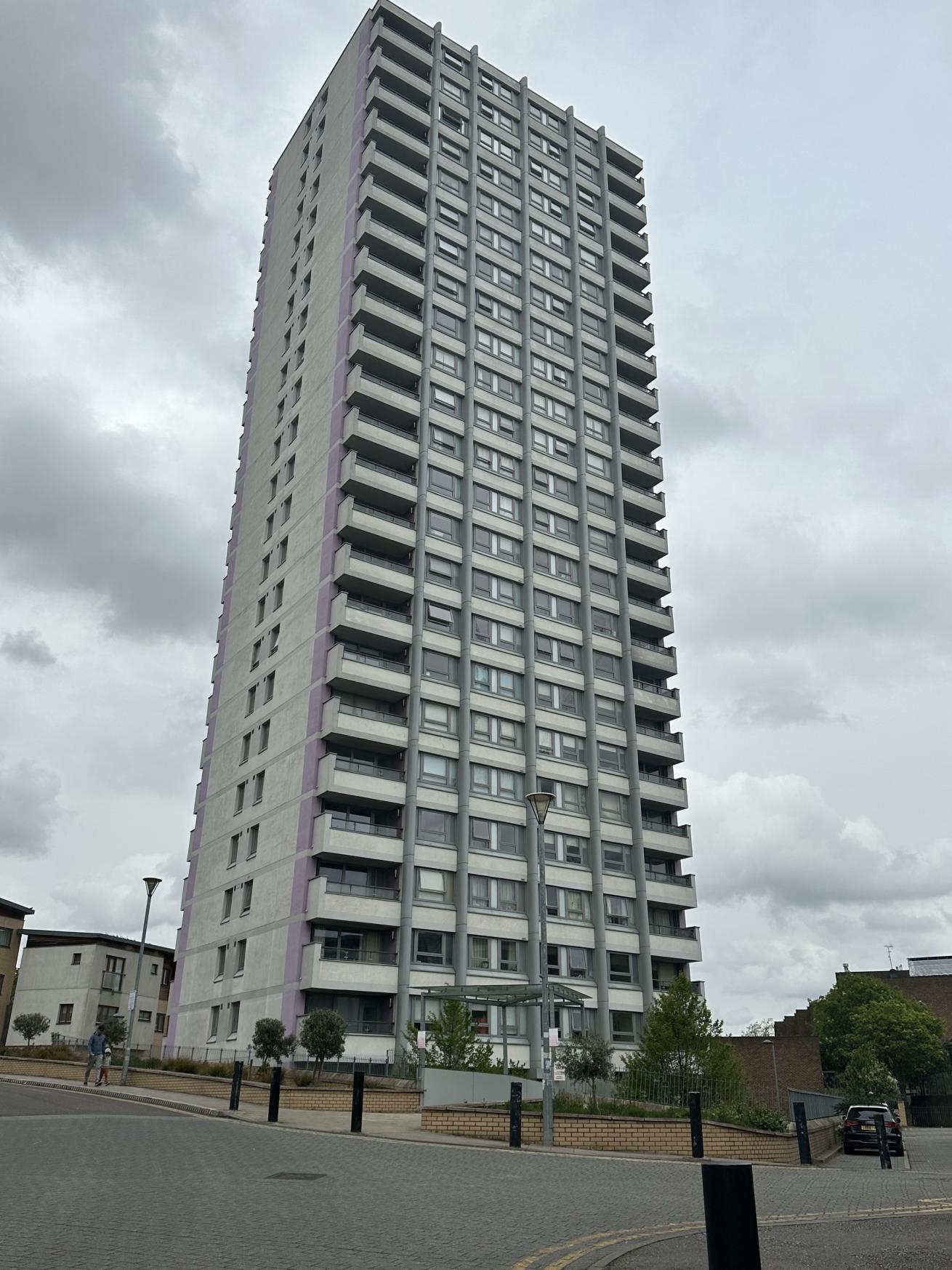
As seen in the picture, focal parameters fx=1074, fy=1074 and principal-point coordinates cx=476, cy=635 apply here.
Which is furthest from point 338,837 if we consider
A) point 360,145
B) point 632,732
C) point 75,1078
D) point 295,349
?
point 360,145

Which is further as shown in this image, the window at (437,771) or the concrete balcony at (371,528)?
the concrete balcony at (371,528)

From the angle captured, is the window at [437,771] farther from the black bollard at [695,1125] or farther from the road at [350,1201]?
the black bollard at [695,1125]

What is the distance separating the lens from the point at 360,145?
65.1 metres

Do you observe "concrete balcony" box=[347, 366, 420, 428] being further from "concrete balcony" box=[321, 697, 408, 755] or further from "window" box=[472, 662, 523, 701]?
"concrete balcony" box=[321, 697, 408, 755]

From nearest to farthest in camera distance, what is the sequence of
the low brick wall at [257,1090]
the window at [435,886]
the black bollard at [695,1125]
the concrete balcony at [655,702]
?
1. the black bollard at [695,1125]
2. the low brick wall at [257,1090]
3. the window at [435,886]
4. the concrete balcony at [655,702]

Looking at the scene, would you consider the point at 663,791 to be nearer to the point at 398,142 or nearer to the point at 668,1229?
the point at 398,142

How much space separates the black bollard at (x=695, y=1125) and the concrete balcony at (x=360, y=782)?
27917 mm

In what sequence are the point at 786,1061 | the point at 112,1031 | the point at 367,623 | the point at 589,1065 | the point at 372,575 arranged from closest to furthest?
the point at 589,1065 < the point at 112,1031 < the point at 367,623 < the point at 372,575 < the point at 786,1061

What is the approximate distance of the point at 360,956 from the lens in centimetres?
4697

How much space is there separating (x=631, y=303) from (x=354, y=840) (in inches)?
1815

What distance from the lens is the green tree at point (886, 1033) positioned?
3187 inches

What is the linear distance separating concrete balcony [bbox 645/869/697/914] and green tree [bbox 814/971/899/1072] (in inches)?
1411

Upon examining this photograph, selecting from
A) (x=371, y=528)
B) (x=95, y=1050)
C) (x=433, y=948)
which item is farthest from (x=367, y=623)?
(x=95, y=1050)

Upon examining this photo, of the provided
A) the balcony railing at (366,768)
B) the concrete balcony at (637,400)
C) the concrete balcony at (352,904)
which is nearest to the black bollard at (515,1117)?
the concrete balcony at (352,904)
